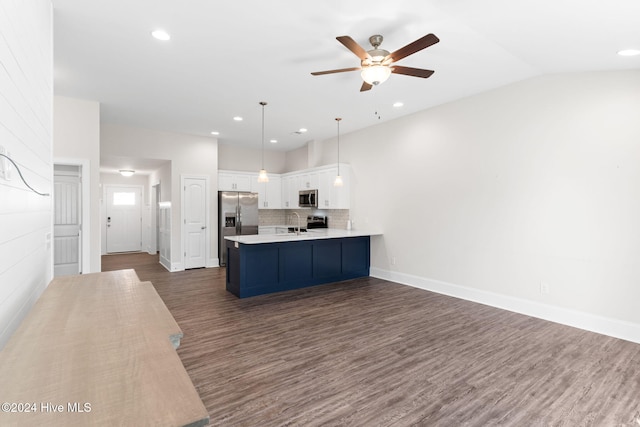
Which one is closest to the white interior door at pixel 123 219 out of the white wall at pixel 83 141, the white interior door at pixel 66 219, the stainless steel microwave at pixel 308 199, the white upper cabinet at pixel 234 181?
the white upper cabinet at pixel 234 181

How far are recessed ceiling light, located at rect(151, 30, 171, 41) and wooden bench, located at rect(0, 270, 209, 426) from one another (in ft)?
8.39

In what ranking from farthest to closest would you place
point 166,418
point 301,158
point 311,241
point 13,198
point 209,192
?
point 301,158 → point 209,192 → point 311,241 → point 13,198 → point 166,418

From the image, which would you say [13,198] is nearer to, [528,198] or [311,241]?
[311,241]

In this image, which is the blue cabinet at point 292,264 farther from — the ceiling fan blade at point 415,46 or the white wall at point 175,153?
the ceiling fan blade at point 415,46

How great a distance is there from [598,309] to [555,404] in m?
2.00

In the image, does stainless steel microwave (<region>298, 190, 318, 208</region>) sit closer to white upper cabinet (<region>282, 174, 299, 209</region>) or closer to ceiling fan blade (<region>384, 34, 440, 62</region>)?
white upper cabinet (<region>282, 174, 299, 209</region>)

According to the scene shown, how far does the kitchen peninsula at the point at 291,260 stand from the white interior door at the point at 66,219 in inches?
94.8

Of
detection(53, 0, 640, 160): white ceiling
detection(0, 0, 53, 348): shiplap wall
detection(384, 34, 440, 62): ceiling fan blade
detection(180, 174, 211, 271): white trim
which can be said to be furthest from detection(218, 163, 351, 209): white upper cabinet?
detection(0, 0, 53, 348): shiplap wall

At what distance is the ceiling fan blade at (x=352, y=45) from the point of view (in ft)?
8.36

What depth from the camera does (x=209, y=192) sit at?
733cm

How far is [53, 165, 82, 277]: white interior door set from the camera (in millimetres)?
4996

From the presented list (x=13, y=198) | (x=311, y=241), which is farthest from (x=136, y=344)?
(x=311, y=241)

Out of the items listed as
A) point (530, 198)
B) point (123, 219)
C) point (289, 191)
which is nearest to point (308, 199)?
point (289, 191)

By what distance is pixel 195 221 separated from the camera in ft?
23.7
